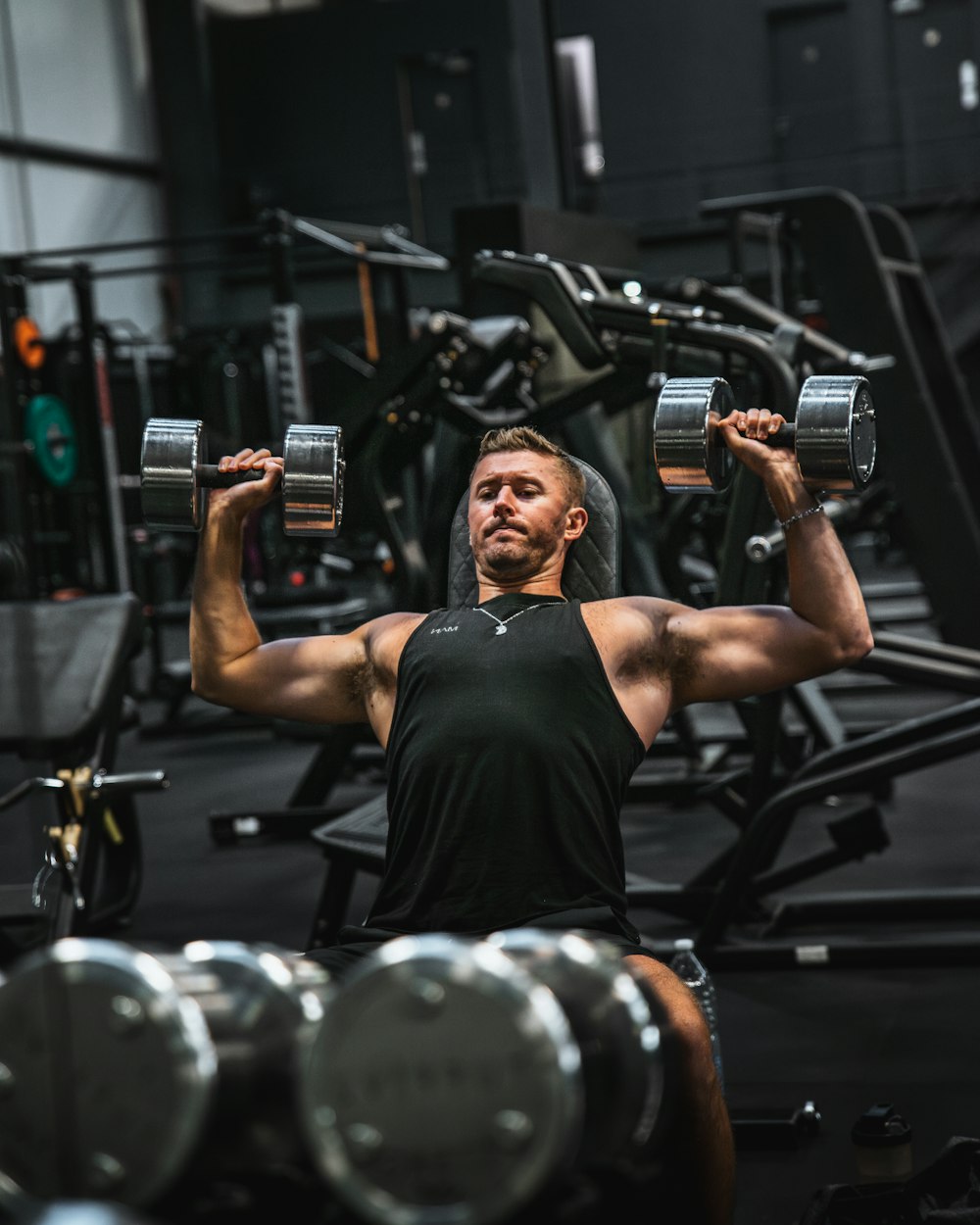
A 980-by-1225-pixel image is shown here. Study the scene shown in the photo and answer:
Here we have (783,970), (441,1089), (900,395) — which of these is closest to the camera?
(441,1089)

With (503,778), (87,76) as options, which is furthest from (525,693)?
(87,76)

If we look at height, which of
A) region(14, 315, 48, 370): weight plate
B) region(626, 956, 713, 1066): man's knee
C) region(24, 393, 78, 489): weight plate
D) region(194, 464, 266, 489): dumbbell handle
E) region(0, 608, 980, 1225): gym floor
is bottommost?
region(0, 608, 980, 1225): gym floor

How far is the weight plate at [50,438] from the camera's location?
20.7 feet

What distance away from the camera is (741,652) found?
1933 millimetres

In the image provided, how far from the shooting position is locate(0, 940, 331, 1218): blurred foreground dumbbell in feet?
2.64

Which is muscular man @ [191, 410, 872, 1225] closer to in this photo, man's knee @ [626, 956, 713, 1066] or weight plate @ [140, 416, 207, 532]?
man's knee @ [626, 956, 713, 1066]

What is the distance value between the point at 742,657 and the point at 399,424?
2.25 meters

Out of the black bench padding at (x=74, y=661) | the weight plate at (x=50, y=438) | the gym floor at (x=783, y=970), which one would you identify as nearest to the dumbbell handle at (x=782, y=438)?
the gym floor at (x=783, y=970)

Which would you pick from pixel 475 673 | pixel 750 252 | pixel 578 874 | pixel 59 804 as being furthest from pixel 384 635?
pixel 750 252

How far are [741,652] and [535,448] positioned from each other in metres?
0.45

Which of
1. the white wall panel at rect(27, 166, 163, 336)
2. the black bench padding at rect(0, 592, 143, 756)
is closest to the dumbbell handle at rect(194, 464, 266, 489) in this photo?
the black bench padding at rect(0, 592, 143, 756)

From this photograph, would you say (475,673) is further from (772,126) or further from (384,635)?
(772,126)

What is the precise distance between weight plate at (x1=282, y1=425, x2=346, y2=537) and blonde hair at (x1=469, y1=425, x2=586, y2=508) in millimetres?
394

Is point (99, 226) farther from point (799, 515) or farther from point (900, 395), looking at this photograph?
point (799, 515)
